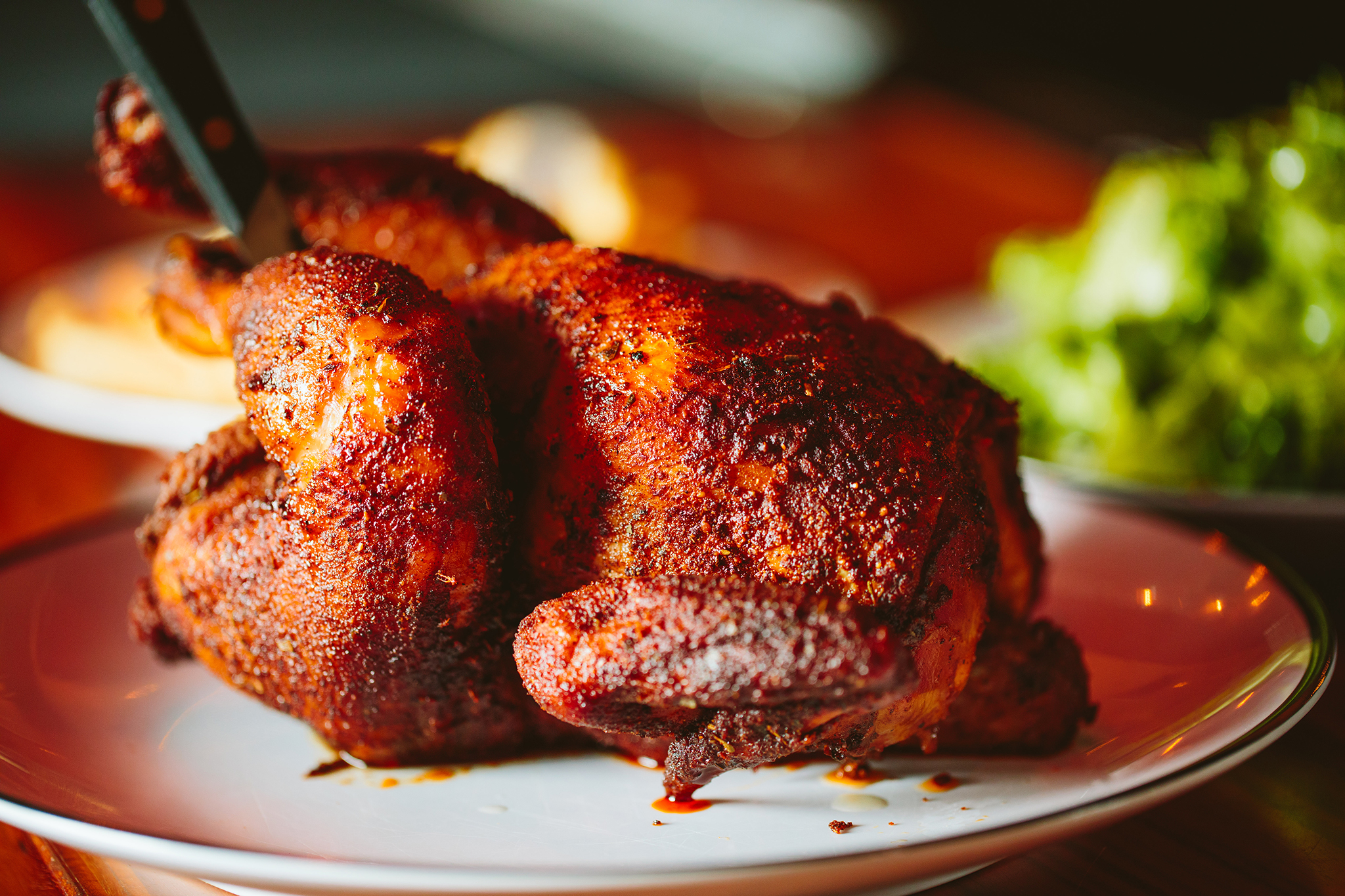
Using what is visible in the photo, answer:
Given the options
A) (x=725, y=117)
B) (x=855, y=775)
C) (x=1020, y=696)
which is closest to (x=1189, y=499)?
(x=1020, y=696)

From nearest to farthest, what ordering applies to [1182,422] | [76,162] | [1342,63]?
[1182,422]
[76,162]
[1342,63]

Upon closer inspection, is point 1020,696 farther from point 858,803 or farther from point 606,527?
point 606,527

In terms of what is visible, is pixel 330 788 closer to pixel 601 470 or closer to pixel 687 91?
pixel 601 470

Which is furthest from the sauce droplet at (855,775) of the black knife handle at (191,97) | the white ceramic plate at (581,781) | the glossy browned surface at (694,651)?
the black knife handle at (191,97)

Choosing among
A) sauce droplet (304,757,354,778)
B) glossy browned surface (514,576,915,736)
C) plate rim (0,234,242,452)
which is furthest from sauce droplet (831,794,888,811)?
plate rim (0,234,242,452)

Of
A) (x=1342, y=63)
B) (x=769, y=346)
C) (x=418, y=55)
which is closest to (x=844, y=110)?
(x=1342, y=63)

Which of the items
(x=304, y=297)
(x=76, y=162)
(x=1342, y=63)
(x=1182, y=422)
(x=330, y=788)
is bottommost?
(x=1342, y=63)

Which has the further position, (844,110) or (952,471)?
(844,110)
